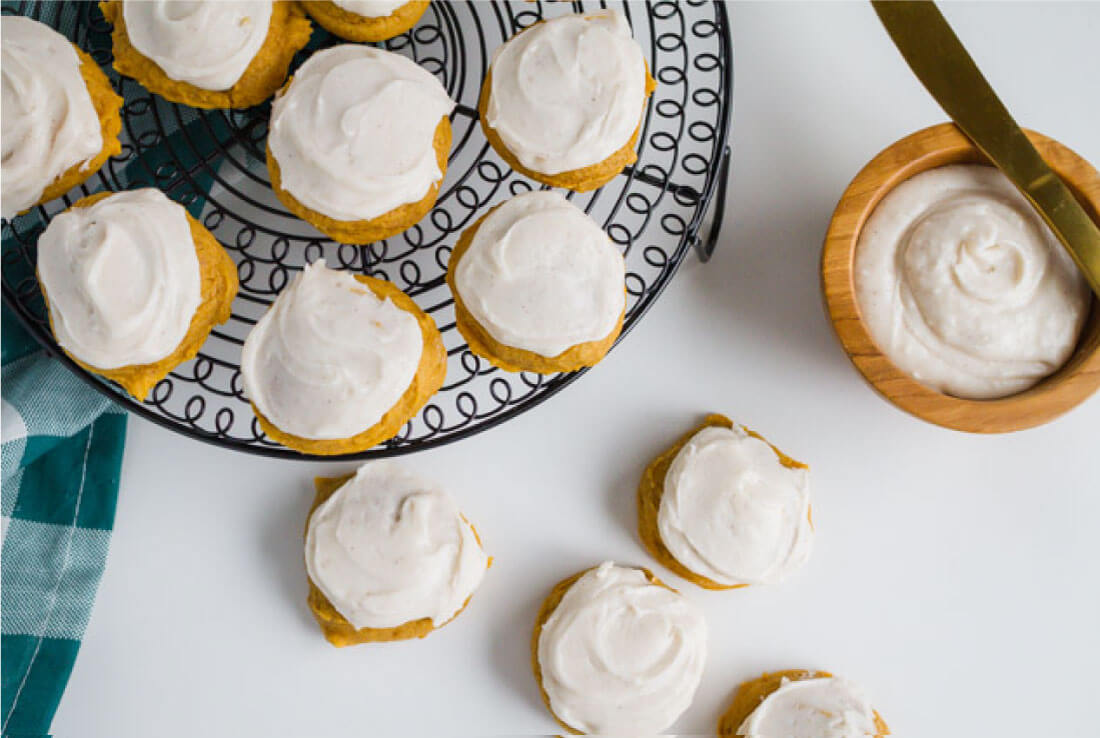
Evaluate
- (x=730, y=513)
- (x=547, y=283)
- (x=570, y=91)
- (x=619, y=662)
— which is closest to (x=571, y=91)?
(x=570, y=91)

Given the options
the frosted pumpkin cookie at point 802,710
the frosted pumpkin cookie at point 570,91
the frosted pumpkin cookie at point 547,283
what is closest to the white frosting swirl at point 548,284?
the frosted pumpkin cookie at point 547,283

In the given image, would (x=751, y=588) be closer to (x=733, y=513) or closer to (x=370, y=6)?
(x=733, y=513)

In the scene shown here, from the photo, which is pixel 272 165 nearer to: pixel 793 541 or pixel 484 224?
pixel 484 224

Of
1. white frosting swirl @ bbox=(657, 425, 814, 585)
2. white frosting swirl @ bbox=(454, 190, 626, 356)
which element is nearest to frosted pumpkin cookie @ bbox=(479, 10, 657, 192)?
white frosting swirl @ bbox=(454, 190, 626, 356)

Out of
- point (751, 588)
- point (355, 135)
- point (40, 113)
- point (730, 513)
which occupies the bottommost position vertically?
point (751, 588)

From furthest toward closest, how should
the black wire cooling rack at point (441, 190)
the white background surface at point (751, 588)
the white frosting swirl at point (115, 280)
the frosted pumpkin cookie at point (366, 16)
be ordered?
the white background surface at point (751, 588) < the black wire cooling rack at point (441, 190) < the frosted pumpkin cookie at point (366, 16) < the white frosting swirl at point (115, 280)

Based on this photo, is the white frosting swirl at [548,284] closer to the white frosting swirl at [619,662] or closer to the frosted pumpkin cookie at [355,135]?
the frosted pumpkin cookie at [355,135]

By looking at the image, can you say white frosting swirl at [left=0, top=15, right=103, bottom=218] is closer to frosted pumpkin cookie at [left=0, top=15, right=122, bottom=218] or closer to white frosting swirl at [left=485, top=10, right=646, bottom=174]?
frosted pumpkin cookie at [left=0, top=15, right=122, bottom=218]

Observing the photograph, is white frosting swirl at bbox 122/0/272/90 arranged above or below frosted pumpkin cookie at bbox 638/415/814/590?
above
